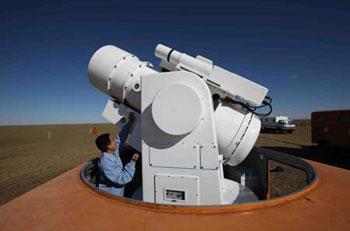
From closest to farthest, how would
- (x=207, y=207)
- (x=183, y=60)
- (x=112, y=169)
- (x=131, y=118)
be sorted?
(x=207, y=207) < (x=112, y=169) < (x=183, y=60) < (x=131, y=118)

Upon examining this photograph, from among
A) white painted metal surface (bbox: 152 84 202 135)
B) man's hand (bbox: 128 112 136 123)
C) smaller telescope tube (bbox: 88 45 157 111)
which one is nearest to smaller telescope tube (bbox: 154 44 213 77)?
smaller telescope tube (bbox: 88 45 157 111)

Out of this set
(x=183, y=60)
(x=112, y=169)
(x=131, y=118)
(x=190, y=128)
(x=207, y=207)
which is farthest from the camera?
(x=131, y=118)

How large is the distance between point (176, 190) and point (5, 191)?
27.3 ft

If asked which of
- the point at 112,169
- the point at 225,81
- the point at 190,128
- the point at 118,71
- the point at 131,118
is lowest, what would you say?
the point at 112,169

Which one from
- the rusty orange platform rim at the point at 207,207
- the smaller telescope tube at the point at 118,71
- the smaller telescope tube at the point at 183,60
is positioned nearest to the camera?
the rusty orange platform rim at the point at 207,207

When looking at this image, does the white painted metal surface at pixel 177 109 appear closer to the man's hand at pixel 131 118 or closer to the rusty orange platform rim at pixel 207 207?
the rusty orange platform rim at pixel 207 207

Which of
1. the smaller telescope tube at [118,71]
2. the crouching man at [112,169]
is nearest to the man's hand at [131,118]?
the smaller telescope tube at [118,71]

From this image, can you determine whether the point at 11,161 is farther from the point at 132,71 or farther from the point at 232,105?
the point at 232,105

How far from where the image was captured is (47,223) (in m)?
1.60

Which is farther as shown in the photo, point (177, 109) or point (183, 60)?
point (183, 60)

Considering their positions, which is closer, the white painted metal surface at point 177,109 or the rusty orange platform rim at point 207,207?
the rusty orange platform rim at point 207,207

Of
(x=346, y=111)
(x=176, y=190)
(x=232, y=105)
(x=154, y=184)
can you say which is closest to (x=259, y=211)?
(x=176, y=190)

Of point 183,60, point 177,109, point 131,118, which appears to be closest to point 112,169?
point 131,118

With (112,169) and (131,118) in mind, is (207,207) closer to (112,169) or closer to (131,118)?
(112,169)
